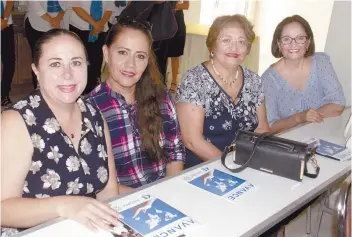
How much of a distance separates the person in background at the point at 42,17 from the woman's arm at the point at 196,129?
195 centimetres

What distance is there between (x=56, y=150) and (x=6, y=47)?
2.88m

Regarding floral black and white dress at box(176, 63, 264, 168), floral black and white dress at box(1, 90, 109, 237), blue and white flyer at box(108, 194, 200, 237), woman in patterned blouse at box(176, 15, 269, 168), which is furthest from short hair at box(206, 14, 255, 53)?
blue and white flyer at box(108, 194, 200, 237)

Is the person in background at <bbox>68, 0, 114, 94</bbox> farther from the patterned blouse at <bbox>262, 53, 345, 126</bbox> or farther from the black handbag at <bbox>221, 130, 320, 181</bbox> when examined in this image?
the black handbag at <bbox>221, 130, 320, 181</bbox>

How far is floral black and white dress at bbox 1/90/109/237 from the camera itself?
1.27m

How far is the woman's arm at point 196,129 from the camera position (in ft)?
6.30

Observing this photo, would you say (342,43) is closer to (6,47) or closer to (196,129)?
(196,129)

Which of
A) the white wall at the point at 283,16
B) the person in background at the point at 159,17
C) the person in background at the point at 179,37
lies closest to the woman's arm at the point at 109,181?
the person in background at the point at 159,17

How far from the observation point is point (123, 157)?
66.1 inches

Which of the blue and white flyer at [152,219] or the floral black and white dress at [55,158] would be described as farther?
the floral black and white dress at [55,158]

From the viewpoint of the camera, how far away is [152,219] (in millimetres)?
1135

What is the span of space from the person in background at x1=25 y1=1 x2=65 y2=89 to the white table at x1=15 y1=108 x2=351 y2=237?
2408 millimetres

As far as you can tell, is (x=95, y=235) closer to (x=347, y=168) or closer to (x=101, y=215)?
(x=101, y=215)

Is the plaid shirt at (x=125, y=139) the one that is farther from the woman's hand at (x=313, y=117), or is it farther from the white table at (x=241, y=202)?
the woman's hand at (x=313, y=117)

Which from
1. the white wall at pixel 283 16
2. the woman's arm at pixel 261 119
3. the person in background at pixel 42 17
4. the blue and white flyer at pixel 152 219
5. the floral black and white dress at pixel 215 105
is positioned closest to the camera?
the blue and white flyer at pixel 152 219
